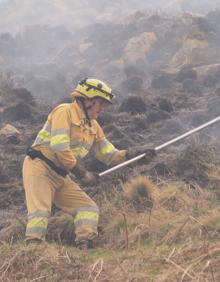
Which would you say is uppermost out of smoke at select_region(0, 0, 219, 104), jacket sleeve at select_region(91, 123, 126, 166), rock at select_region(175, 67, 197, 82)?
jacket sleeve at select_region(91, 123, 126, 166)

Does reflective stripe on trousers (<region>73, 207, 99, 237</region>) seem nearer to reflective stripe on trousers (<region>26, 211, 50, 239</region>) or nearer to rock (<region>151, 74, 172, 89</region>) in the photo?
reflective stripe on trousers (<region>26, 211, 50, 239</region>)

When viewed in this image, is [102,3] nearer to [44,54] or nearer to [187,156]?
[44,54]

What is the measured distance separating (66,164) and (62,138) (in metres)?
0.27

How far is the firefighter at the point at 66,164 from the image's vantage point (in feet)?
17.6

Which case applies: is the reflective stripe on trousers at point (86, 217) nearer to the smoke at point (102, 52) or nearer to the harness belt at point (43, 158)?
the harness belt at point (43, 158)

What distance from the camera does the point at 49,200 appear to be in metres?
5.55

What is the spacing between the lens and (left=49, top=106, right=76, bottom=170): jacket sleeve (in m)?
5.32

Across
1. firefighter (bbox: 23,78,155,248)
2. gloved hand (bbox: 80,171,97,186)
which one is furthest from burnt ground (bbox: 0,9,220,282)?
gloved hand (bbox: 80,171,97,186)

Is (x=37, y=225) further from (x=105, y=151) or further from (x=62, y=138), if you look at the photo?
(x=105, y=151)

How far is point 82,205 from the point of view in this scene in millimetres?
5805

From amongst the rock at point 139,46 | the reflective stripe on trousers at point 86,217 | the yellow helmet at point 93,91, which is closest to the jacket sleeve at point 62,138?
the yellow helmet at point 93,91

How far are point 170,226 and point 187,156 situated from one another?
2922 mm

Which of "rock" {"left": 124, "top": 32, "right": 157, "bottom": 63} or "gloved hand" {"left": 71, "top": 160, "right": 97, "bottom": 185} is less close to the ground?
"gloved hand" {"left": 71, "top": 160, "right": 97, "bottom": 185}

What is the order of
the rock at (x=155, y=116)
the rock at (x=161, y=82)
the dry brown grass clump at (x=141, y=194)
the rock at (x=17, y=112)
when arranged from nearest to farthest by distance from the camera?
the dry brown grass clump at (x=141, y=194) → the rock at (x=155, y=116) → the rock at (x=17, y=112) → the rock at (x=161, y=82)
